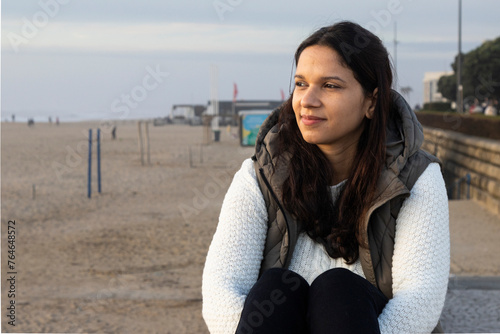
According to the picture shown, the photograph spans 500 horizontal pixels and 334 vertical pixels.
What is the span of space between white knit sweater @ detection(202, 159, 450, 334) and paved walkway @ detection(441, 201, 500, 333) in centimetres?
232

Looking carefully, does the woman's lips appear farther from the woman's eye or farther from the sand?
the sand

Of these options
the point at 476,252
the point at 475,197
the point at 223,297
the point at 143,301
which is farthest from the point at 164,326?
the point at 475,197

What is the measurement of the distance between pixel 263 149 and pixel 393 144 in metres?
0.41

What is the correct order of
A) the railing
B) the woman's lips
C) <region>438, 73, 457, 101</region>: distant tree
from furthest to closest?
<region>438, 73, 457, 101</region>: distant tree
the railing
the woman's lips

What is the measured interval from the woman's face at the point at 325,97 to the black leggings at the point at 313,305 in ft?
1.46

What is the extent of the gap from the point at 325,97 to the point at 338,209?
0.36 metres

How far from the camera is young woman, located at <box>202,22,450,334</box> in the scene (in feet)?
6.85

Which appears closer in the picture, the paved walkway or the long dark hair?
the long dark hair

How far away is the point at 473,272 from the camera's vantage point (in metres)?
6.22

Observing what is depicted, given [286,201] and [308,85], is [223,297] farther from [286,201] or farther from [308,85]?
[308,85]

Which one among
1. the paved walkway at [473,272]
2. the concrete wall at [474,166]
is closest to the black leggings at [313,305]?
the paved walkway at [473,272]

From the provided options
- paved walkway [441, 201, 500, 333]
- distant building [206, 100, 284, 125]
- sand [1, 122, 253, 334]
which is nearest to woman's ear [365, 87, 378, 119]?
paved walkway [441, 201, 500, 333]

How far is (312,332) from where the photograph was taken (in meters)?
1.96

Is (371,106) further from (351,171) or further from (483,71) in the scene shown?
(483,71)
